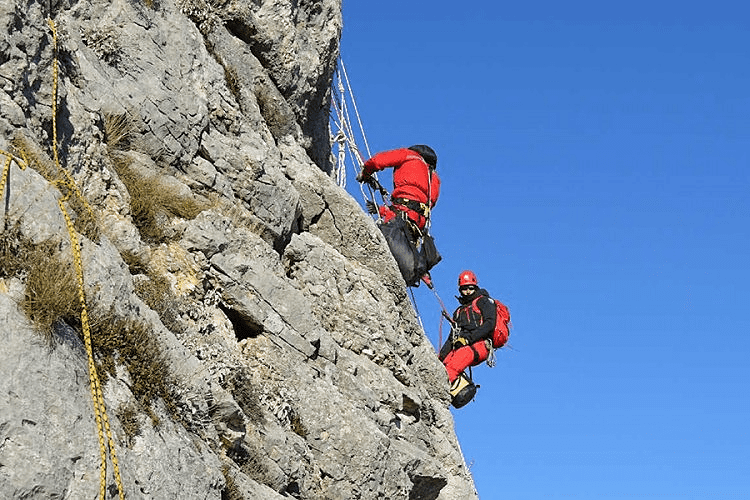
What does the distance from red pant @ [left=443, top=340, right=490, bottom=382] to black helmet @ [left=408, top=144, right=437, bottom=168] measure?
292cm

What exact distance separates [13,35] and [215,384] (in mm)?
3324

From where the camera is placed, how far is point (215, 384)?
27.7ft

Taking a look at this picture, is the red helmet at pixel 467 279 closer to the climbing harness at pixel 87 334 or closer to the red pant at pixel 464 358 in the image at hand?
the red pant at pixel 464 358

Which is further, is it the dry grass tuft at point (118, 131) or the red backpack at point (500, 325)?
the red backpack at point (500, 325)

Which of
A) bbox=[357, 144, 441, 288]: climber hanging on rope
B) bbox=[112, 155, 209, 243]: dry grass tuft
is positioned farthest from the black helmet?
bbox=[112, 155, 209, 243]: dry grass tuft

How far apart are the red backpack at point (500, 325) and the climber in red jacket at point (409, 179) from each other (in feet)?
6.18

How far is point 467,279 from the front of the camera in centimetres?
1714

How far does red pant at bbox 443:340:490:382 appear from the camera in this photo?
610 inches

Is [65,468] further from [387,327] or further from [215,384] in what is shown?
[387,327]

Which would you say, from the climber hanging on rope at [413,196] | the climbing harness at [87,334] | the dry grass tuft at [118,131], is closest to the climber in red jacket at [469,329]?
the climber hanging on rope at [413,196]

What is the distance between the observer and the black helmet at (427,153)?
53.8 ft

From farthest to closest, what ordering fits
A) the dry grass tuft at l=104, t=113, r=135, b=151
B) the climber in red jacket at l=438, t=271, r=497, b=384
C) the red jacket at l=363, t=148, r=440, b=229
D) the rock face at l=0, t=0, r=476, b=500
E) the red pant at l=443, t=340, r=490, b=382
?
the red jacket at l=363, t=148, r=440, b=229 < the climber in red jacket at l=438, t=271, r=497, b=384 < the red pant at l=443, t=340, r=490, b=382 < the dry grass tuft at l=104, t=113, r=135, b=151 < the rock face at l=0, t=0, r=476, b=500

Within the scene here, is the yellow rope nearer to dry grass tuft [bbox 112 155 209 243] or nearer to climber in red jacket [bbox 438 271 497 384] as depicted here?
dry grass tuft [bbox 112 155 209 243]

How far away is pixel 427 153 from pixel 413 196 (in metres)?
0.85
